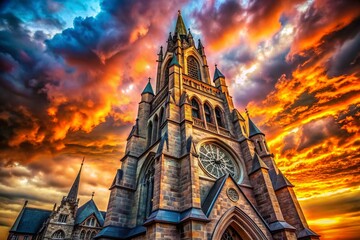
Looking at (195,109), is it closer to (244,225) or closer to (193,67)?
(193,67)

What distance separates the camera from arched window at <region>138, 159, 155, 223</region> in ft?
43.9

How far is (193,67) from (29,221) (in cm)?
4050

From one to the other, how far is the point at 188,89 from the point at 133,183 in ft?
31.3

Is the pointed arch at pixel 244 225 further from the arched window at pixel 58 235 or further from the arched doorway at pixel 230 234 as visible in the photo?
the arched window at pixel 58 235

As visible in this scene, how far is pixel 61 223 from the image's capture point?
100 ft

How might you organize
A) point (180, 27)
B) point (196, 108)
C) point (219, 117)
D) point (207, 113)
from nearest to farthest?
point (196, 108)
point (207, 113)
point (219, 117)
point (180, 27)

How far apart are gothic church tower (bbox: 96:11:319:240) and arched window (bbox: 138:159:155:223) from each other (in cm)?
6

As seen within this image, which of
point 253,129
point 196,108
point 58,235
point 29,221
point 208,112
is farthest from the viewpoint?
point 29,221

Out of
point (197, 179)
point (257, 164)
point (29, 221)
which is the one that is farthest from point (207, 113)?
point (29, 221)

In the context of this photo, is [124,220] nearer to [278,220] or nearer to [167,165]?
[167,165]

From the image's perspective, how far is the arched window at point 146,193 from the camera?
13.4 m

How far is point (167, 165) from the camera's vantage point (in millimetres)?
11734

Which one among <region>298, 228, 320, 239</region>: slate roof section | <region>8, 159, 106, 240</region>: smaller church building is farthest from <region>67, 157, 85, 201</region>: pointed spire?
<region>298, 228, 320, 239</region>: slate roof section

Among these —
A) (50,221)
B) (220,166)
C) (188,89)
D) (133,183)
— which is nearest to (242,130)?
(220,166)
